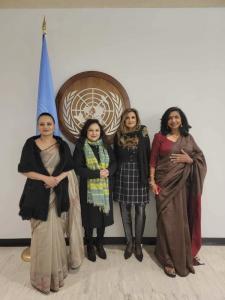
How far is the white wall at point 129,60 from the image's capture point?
109 inches

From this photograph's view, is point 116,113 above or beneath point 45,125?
above

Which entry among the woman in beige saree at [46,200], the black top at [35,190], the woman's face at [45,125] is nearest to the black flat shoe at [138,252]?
the woman in beige saree at [46,200]

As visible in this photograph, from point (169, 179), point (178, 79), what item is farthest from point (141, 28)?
point (169, 179)

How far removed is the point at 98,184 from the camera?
99.0 inches

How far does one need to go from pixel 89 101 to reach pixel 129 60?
0.63 m

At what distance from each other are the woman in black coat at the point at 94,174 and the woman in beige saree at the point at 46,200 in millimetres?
280

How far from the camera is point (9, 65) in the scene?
9.14 ft

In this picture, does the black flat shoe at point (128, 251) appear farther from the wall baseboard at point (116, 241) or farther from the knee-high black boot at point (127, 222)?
the wall baseboard at point (116, 241)

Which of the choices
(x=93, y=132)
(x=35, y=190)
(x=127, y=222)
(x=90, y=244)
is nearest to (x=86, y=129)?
(x=93, y=132)

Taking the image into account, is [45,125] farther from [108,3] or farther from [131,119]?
[108,3]

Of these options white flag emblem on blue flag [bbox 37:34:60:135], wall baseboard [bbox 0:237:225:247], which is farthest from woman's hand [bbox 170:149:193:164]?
white flag emblem on blue flag [bbox 37:34:60:135]

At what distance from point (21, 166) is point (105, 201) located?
0.87 metres

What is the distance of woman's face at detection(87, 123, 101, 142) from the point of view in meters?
2.52

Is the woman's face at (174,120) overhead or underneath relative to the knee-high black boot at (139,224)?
overhead
